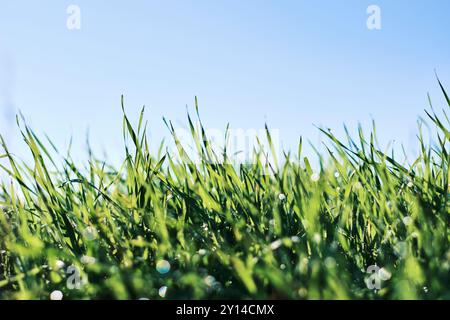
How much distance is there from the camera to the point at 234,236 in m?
1.36

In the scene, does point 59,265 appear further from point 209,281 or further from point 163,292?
point 209,281

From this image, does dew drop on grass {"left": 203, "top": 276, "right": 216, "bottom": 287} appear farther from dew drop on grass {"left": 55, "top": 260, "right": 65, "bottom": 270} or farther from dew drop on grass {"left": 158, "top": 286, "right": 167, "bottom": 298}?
dew drop on grass {"left": 55, "top": 260, "right": 65, "bottom": 270}

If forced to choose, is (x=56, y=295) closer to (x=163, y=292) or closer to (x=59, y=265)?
(x=59, y=265)

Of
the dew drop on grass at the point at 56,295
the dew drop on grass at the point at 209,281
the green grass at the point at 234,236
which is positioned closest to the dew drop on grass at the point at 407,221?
the green grass at the point at 234,236

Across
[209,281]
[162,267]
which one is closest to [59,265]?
[162,267]

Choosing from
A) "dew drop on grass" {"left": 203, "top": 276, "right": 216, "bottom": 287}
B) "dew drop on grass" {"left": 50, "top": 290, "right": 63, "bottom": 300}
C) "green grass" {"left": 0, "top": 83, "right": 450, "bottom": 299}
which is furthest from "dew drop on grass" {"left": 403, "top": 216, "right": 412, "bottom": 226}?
"dew drop on grass" {"left": 50, "top": 290, "right": 63, "bottom": 300}

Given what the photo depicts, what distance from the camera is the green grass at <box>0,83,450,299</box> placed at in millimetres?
1050

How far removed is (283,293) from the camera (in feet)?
3.29

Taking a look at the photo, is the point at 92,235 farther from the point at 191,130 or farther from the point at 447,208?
the point at 447,208

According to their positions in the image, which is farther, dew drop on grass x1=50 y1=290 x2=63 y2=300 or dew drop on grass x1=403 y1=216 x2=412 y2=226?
dew drop on grass x1=403 y1=216 x2=412 y2=226

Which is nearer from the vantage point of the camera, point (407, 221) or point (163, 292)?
point (163, 292)

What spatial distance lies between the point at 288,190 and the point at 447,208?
43 centimetres

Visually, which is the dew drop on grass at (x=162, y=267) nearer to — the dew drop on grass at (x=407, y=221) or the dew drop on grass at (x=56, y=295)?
the dew drop on grass at (x=56, y=295)
